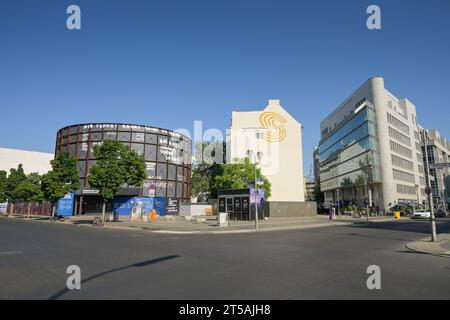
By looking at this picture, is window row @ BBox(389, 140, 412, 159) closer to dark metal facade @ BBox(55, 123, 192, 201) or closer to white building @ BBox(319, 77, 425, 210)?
white building @ BBox(319, 77, 425, 210)

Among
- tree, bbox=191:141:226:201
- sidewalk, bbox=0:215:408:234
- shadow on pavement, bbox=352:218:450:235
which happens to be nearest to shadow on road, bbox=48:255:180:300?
sidewalk, bbox=0:215:408:234

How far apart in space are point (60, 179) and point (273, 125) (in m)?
46.4

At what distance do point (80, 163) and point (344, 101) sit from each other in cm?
7195

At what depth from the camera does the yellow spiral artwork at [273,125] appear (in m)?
69.3

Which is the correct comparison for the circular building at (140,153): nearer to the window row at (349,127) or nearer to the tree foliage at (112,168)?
the tree foliage at (112,168)

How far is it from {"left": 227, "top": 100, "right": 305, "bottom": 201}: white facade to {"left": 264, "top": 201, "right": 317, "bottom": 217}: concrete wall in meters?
16.2

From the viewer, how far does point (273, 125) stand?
69750mm

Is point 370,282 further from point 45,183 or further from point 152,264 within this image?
point 45,183

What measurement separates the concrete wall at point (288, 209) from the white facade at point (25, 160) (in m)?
68.4

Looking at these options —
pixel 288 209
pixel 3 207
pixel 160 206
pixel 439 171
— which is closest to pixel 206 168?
pixel 160 206

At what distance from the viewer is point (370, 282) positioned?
6.74 m
